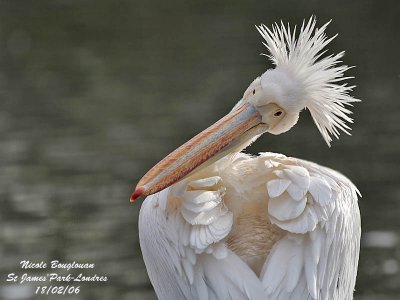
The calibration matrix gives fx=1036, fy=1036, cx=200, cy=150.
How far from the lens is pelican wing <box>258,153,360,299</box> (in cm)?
391

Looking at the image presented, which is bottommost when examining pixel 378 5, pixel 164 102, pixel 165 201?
pixel 165 201

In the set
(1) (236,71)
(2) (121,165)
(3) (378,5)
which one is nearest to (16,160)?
(2) (121,165)

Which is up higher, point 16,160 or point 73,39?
point 73,39

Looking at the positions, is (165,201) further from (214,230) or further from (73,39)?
(73,39)

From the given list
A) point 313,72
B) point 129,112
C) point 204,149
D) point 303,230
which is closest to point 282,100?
point 313,72

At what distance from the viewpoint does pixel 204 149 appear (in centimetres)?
431

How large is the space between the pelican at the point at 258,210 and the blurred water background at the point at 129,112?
72.0 inches

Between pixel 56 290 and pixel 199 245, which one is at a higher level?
pixel 56 290

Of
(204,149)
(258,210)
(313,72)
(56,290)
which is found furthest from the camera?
(56,290)

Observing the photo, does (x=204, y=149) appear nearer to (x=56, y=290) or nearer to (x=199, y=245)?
(x=199, y=245)

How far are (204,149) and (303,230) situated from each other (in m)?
0.63

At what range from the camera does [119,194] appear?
6.88 metres

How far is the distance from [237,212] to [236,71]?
4.95 m

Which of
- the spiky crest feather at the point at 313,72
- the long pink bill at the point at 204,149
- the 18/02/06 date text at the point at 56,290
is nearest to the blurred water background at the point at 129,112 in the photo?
the 18/02/06 date text at the point at 56,290
